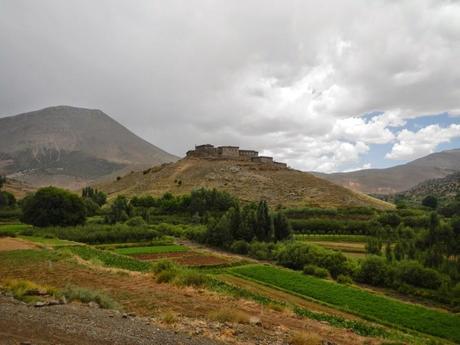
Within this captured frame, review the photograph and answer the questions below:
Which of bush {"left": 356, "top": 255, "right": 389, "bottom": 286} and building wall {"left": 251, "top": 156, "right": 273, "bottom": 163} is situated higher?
building wall {"left": 251, "top": 156, "right": 273, "bottom": 163}

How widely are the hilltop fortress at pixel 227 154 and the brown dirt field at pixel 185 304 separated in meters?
144

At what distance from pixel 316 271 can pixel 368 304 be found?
1211 cm

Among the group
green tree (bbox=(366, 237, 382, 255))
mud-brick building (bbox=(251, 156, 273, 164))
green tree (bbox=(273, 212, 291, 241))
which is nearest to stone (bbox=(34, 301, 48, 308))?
green tree (bbox=(366, 237, 382, 255))

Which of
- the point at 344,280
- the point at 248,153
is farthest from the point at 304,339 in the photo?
the point at 248,153

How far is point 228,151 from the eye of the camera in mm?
177875

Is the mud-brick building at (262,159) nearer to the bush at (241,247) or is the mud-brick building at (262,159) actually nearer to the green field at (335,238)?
the green field at (335,238)

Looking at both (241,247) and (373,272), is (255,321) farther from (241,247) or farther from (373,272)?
(241,247)

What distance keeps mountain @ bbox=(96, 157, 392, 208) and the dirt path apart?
332ft

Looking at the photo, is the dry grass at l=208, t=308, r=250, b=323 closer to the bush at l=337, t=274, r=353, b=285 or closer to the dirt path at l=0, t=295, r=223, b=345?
the dirt path at l=0, t=295, r=223, b=345

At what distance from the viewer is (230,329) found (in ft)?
53.5

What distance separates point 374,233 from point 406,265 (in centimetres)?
3525

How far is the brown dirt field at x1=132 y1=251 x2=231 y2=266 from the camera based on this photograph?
1852 inches

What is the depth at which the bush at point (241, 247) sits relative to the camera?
60.9 metres

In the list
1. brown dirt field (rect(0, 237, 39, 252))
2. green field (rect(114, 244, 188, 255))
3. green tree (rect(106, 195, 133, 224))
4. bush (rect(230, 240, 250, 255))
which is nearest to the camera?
brown dirt field (rect(0, 237, 39, 252))
